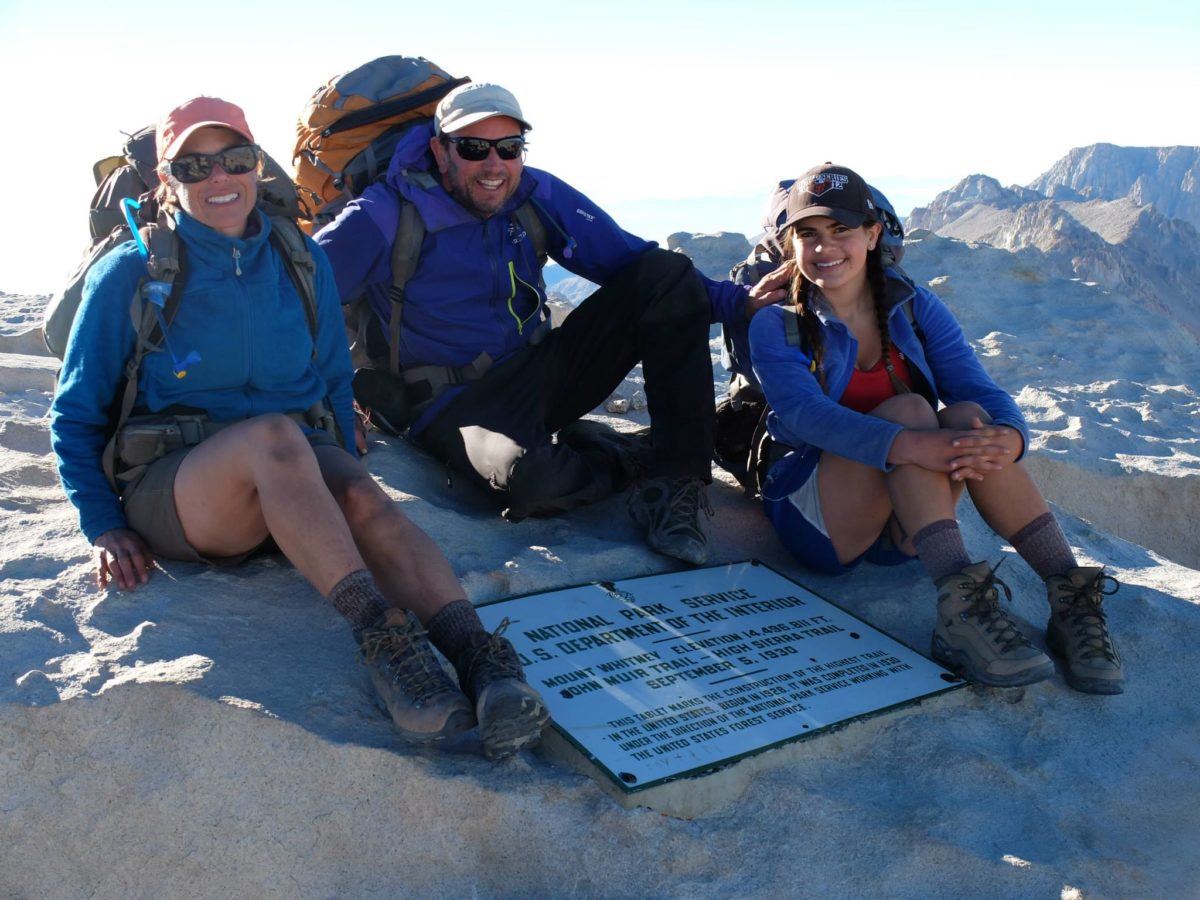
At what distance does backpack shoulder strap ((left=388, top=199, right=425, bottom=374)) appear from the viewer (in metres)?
4.48

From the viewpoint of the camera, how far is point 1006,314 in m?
9.94

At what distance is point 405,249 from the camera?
449cm

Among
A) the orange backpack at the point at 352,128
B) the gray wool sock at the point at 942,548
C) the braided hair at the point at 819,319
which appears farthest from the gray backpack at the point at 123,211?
the gray wool sock at the point at 942,548

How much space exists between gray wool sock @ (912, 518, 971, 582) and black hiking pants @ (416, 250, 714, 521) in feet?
3.15

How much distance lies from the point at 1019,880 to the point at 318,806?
1.74m

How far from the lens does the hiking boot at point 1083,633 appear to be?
361cm

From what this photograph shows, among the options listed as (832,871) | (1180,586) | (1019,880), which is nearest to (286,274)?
(832,871)

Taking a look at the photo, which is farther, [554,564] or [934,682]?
[554,564]

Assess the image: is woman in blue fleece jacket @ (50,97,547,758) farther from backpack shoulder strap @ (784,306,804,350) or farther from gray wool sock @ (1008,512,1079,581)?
gray wool sock @ (1008,512,1079,581)

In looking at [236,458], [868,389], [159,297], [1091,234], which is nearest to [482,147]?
[159,297]

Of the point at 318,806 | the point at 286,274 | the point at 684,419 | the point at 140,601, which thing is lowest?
the point at 318,806

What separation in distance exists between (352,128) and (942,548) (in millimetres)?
3000

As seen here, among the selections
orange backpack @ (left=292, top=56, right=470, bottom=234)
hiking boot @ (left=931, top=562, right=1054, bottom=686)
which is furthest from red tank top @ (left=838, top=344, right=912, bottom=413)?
orange backpack @ (left=292, top=56, right=470, bottom=234)

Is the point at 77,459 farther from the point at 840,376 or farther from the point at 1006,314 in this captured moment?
the point at 1006,314
